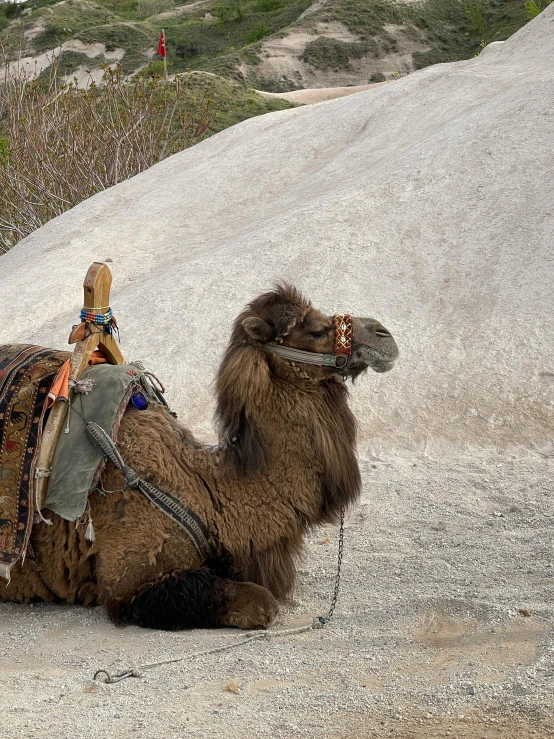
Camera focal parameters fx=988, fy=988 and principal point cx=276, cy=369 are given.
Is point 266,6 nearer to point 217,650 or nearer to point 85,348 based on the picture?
point 85,348

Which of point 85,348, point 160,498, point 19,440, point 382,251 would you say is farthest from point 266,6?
point 160,498

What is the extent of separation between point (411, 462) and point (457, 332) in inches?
65.7

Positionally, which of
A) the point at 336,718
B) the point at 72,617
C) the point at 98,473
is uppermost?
the point at 98,473

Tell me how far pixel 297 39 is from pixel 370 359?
39.0m

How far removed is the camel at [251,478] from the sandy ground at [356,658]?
25 cm

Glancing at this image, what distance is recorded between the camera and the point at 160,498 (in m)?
4.32

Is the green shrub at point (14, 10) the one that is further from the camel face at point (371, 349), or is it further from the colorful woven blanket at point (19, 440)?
the camel face at point (371, 349)

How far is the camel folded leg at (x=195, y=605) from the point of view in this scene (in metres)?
4.14

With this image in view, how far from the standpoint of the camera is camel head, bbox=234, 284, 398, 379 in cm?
434

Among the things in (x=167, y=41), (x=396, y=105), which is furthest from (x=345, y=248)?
(x=167, y=41)

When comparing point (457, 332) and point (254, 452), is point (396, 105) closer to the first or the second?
point (457, 332)

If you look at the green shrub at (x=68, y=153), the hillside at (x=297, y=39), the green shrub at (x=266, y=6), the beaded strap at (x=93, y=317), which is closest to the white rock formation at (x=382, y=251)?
the beaded strap at (x=93, y=317)

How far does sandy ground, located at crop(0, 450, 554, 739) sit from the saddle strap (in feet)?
1.39

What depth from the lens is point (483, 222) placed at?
360 inches
